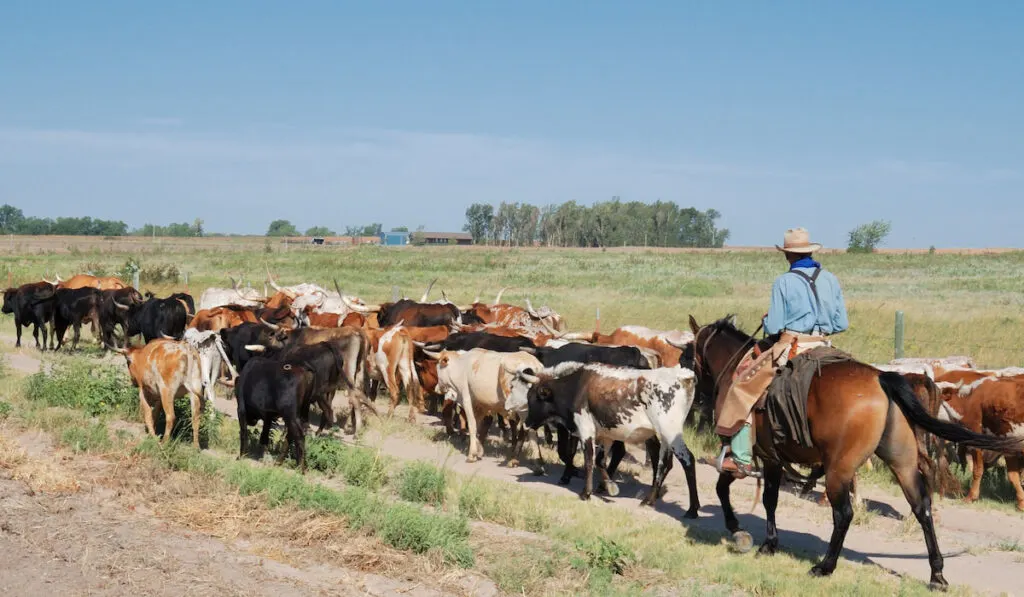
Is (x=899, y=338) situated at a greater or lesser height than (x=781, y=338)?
lesser

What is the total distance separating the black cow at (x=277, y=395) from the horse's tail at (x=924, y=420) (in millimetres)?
5957

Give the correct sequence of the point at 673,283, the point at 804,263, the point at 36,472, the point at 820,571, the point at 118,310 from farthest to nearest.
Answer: the point at 673,283 < the point at 118,310 < the point at 36,472 < the point at 804,263 < the point at 820,571

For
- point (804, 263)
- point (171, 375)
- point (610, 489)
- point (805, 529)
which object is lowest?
point (805, 529)

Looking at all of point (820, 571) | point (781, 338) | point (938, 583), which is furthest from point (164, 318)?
point (938, 583)

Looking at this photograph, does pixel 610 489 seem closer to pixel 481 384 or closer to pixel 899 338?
pixel 481 384

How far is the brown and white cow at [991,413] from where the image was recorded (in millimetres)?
10688

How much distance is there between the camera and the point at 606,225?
429 feet

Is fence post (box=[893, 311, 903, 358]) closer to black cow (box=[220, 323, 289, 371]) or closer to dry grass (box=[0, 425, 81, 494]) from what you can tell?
black cow (box=[220, 323, 289, 371])

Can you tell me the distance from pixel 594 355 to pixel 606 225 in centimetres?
11939

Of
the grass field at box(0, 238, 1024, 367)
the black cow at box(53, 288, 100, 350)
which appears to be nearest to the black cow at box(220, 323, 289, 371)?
the black cow at box(53, 288, 100, 350)

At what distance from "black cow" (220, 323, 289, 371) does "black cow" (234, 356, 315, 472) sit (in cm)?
301

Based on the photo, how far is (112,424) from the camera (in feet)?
41.3

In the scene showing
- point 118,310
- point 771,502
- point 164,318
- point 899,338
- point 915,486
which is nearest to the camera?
point 915,486

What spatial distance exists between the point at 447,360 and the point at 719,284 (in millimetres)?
34909
